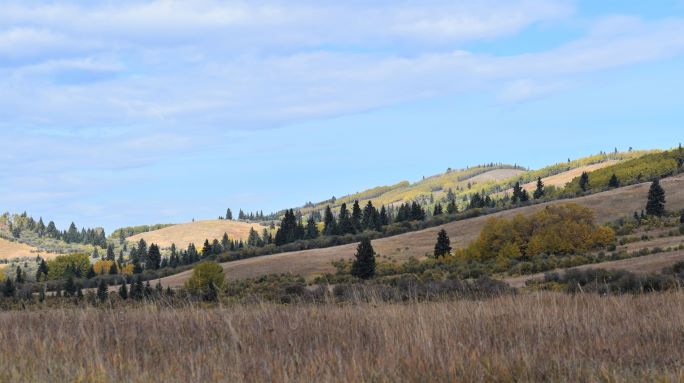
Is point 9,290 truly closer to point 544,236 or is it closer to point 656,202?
point 544,236

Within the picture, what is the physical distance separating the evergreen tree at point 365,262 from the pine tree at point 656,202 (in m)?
45.8

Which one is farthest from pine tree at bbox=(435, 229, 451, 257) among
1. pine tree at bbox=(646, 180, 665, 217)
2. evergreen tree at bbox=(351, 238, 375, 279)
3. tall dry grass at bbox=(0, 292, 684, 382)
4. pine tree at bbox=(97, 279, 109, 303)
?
tall dry grass at bbox=(0, 292, 684, 382)

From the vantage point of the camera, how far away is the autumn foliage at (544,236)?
7231 cm

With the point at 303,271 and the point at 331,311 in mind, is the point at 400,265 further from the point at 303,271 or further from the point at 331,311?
the point at 331,311

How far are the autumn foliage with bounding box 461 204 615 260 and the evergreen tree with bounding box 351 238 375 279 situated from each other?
13581 mm

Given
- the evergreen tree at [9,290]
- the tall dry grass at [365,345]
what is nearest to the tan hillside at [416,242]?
the evergreen tree at [9,290]

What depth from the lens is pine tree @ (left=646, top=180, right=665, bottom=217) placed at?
89.6 metres

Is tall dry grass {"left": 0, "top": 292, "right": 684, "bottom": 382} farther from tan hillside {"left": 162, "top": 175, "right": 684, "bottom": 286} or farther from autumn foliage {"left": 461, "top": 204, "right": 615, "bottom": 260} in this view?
tan hillside {"left": 162, "top": 175, "right": 684, "bottom": 286}

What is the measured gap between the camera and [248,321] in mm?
8312

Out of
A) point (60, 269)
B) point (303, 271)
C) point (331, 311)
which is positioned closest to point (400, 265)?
point (303, 271)

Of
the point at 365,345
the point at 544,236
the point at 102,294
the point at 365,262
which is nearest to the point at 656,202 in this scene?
the point at 544,236

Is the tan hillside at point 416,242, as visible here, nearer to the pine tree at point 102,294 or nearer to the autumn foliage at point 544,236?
the autumn foliage at point 544,236

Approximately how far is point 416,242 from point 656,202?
3763cm

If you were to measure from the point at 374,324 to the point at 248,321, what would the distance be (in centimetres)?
→ 189
